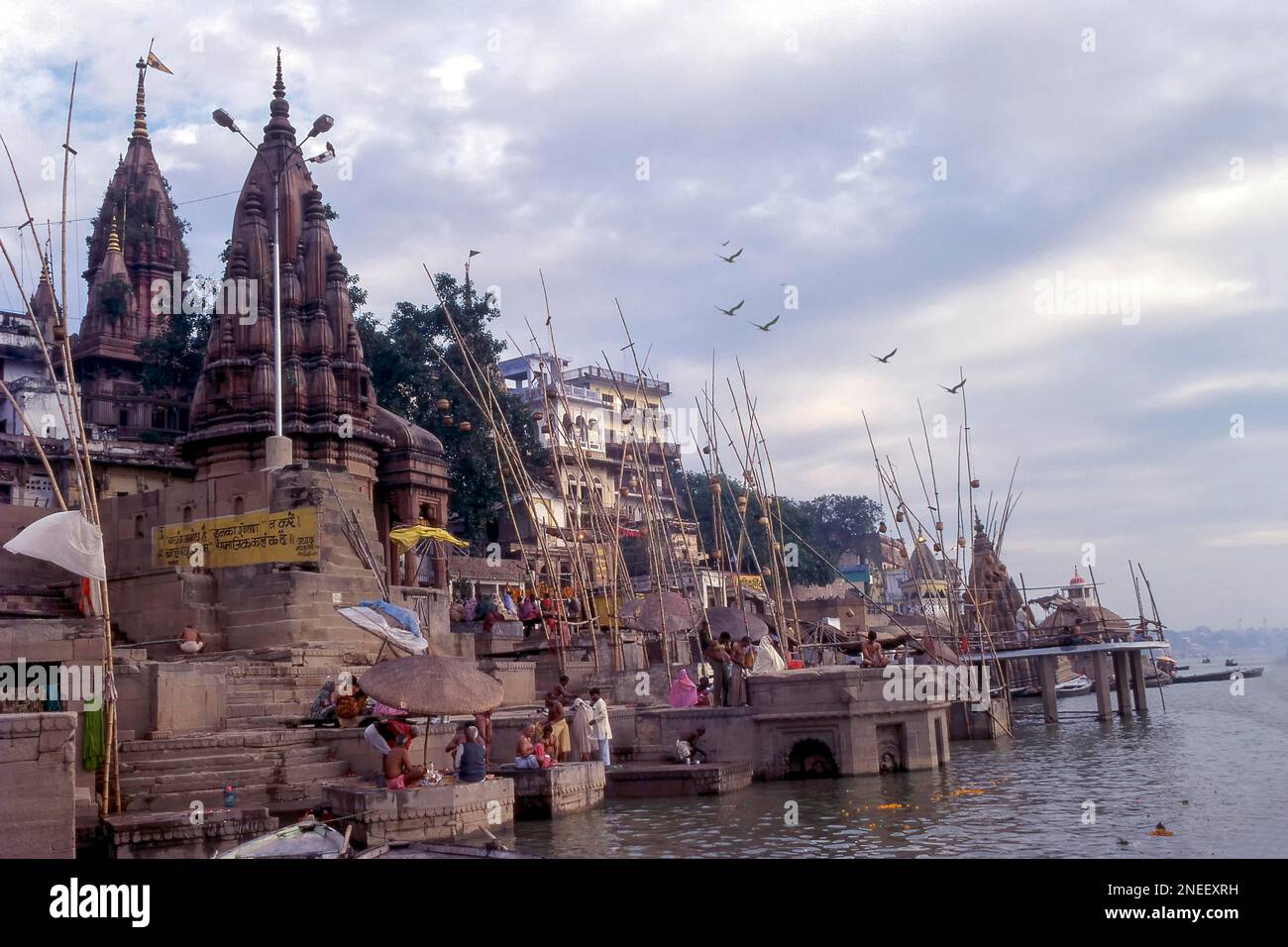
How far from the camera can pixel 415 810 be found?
1222cm

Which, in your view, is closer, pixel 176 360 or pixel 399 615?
pixel 399 615

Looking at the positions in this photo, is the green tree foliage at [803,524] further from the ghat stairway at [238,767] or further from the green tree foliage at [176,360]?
the ghat stairway at [238,767]

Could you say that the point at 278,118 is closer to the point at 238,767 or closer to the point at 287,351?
the point at 287,351

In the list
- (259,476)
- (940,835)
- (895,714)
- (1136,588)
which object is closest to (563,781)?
(940,835)

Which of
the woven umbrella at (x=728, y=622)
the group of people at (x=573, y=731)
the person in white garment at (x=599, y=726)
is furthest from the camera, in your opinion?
the woven umbrella at (x=728, y=622)

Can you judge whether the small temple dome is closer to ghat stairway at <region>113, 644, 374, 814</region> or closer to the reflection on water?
ghat stairway at <region>113, 644, 374, 814</region>

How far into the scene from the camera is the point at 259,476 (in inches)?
870

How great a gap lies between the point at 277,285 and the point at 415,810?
56.0ft

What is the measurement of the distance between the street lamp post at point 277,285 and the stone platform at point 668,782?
424 inches

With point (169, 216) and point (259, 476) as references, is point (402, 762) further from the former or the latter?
point (169, 216)

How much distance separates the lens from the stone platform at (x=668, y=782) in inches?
634

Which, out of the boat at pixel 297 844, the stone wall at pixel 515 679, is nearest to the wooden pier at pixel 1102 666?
the stone wall at pixel 515 679

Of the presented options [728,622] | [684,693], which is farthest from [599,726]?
[728,622]

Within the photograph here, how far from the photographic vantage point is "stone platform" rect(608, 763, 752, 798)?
16.1m
